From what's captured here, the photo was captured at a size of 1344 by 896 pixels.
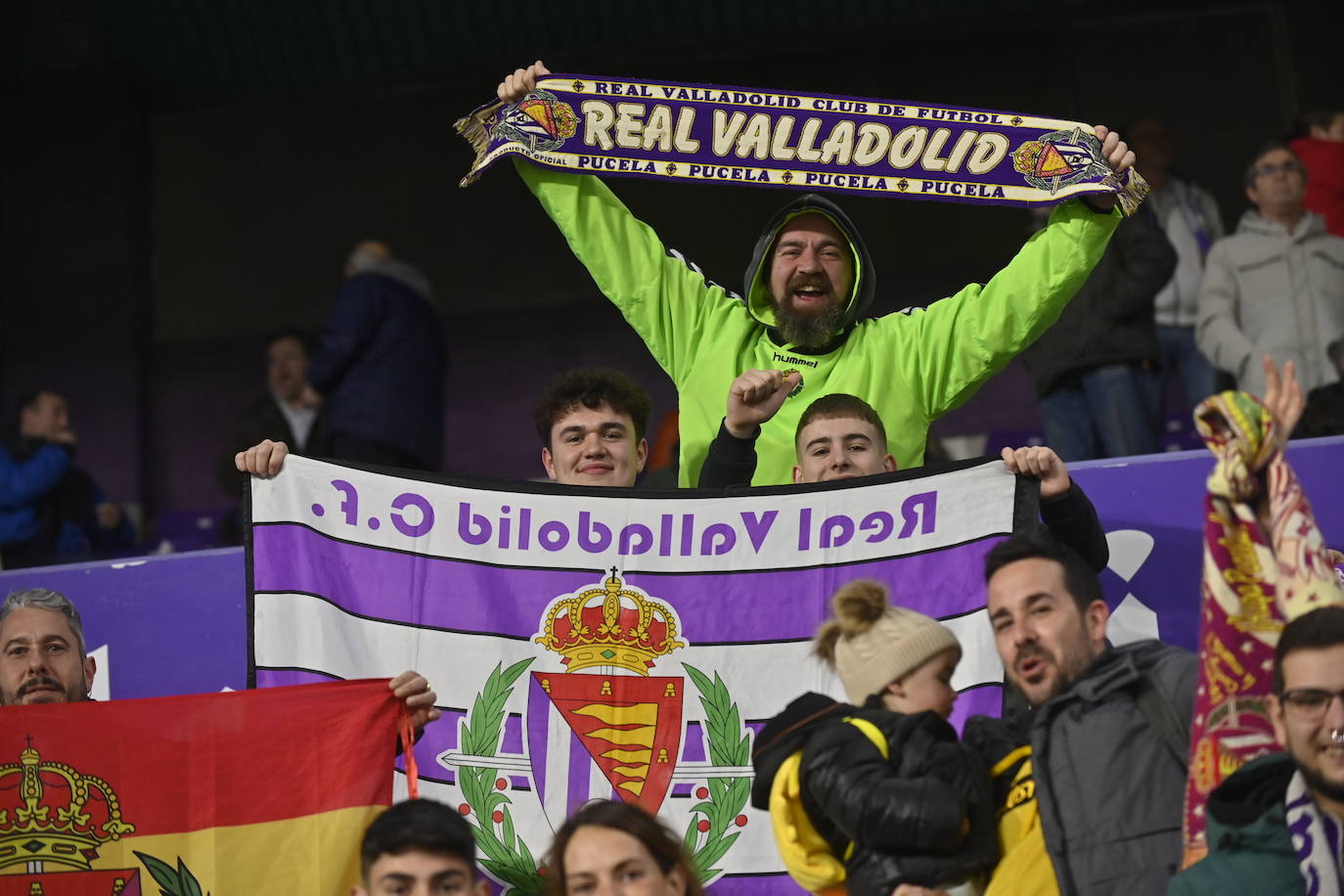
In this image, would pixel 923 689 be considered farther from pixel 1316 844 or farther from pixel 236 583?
pixel 236 583

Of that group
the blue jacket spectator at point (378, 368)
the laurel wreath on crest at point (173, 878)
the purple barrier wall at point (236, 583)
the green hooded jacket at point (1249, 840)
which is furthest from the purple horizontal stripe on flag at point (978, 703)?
the blue jacket spectator at point (378, 368)

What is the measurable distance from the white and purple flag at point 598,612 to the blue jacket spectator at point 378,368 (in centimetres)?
421

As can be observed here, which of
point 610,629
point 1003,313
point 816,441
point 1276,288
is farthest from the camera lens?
point 1276,288

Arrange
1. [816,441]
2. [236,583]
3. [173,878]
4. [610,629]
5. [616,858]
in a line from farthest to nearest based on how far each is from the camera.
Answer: [236,583] < [816,441] < [610,629] < [173,878] < [616,858]

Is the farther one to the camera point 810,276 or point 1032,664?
point 810,276

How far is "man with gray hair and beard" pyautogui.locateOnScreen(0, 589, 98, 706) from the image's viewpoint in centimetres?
575

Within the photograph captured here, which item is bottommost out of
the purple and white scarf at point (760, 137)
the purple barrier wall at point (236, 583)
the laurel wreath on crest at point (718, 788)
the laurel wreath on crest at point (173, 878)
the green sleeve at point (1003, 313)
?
the laurel wreath on crest at point (173, 878)

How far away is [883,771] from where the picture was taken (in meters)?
4.29

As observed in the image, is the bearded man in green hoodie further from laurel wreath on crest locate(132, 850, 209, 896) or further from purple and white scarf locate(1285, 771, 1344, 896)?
purple and white scarf locate(1285, 771, 1344, 896)

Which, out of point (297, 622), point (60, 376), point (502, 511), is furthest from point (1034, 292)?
point (60, 376)

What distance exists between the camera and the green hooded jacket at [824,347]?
20.9 feet

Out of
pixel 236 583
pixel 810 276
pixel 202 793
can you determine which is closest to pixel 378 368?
pixel 236 583

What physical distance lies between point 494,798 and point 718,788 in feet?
1.93

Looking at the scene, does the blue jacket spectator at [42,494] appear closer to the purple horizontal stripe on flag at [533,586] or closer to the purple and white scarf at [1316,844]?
the purple horizontal stripe on flag at [533,586]
